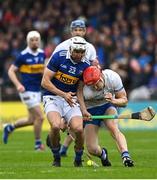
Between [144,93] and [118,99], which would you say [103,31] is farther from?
[118,99]

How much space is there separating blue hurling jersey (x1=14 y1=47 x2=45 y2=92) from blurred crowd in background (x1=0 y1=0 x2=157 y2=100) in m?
7.71

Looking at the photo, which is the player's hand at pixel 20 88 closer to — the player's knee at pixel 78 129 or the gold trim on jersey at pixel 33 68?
the gold trim on jersey at pixel 33 68

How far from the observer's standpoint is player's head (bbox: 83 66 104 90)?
13875 millimetres

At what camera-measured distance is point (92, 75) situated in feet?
45.5

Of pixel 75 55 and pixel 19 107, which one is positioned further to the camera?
pixel 19 107

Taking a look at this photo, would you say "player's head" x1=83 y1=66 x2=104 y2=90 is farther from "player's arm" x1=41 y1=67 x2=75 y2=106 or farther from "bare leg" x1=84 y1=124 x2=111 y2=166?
"bare leg" x1=84 y1=124 x2=111 y2=166

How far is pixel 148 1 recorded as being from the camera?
108ft

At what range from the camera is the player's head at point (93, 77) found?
546 inches

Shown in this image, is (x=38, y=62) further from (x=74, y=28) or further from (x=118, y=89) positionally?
(x=118, y=89)

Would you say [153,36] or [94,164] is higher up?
[153,36]

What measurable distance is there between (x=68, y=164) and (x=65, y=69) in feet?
6.36

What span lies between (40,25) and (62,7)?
150cm

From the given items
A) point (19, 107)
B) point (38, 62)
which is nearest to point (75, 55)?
point (38, 62)

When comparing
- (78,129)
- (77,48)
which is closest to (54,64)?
(77,48)
